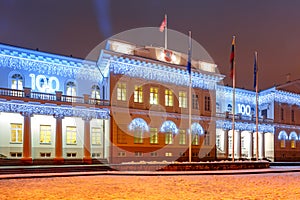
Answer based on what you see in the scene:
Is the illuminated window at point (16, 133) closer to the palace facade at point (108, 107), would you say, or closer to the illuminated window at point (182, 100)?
the palace facade at point (108, 107)

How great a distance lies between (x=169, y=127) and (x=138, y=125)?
421cm

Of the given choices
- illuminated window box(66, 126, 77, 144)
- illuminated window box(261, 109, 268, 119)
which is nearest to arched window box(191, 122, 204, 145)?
illuminated window box(66, 126, 77, 144)

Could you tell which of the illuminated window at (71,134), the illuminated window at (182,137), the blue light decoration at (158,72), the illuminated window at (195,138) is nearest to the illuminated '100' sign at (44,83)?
the illuminated window at (71,134)

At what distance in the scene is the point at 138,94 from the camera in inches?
1405

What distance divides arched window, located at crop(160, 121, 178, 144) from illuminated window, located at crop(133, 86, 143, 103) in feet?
13.0

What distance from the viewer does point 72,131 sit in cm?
3403

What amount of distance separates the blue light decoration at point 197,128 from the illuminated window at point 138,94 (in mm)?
8008

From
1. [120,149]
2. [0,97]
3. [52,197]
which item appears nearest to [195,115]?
[120,149]

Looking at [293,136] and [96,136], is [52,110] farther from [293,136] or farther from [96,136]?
[293,136]

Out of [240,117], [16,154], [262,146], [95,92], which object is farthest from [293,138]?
[16,154]

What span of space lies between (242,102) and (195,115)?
46.0 feet

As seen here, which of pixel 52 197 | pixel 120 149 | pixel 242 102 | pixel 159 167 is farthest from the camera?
pixel 242 102

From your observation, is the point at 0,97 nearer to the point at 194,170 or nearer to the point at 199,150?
the point at 194,170

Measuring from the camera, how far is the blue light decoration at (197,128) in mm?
39959
